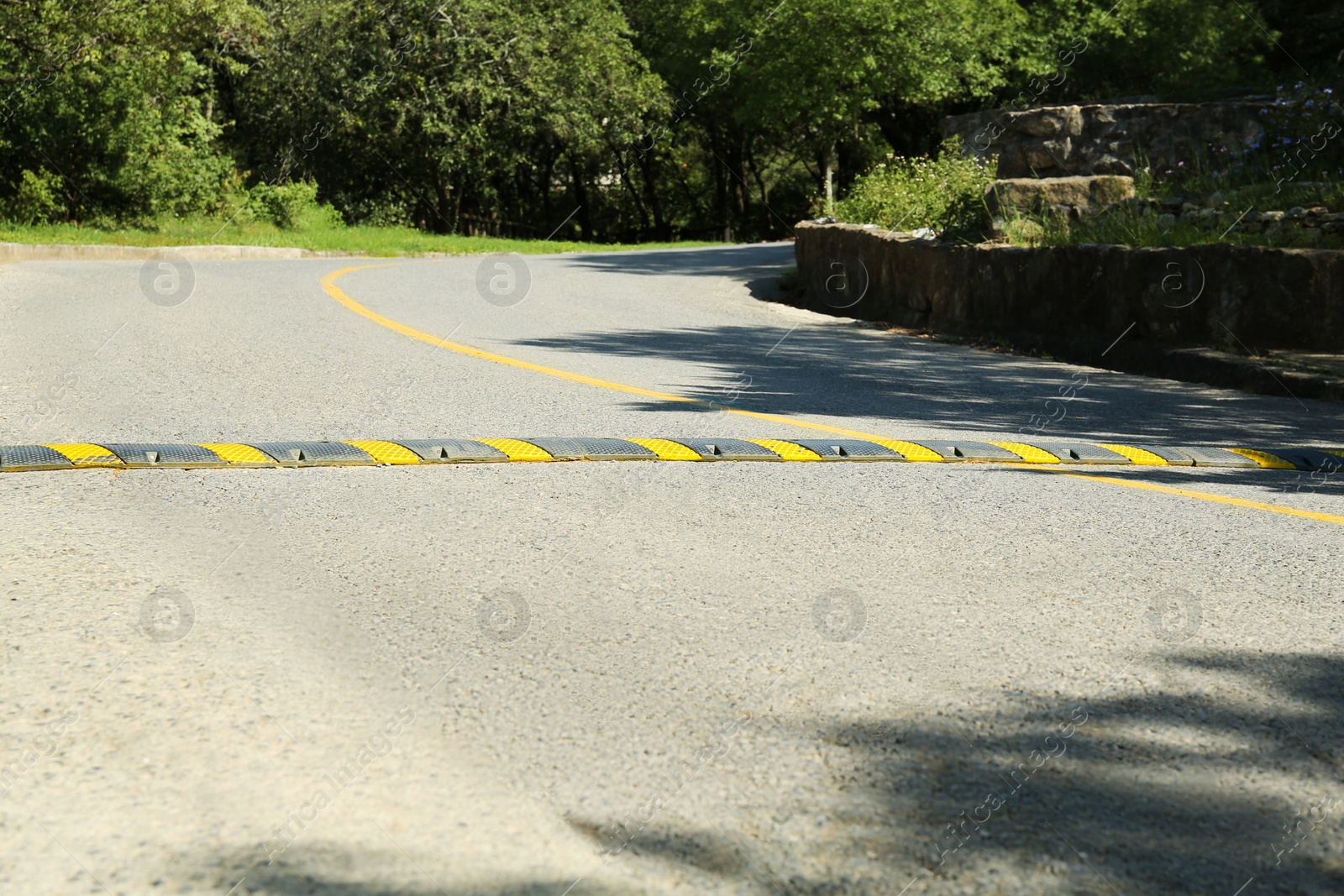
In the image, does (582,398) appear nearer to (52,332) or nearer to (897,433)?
(897,433)

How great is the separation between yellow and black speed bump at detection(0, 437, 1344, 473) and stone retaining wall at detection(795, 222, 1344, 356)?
318 cm

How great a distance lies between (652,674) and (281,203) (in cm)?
2911

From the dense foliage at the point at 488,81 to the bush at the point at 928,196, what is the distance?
442cm

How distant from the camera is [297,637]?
3.95 m

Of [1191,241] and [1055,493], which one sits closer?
[1055,493]

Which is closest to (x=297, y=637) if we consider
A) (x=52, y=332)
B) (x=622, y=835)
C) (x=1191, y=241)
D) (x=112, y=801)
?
(x=112, y=801)

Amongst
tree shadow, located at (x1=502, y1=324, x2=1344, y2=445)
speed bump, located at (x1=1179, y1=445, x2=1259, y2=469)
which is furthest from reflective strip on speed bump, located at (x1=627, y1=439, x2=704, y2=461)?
speed bump, located at (x1=1179, y1=445, x2=1259, y2=469)

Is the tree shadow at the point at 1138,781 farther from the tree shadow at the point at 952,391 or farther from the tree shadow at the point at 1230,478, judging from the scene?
the tree shadow at the point at 952,391

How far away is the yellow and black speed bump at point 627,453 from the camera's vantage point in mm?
6324

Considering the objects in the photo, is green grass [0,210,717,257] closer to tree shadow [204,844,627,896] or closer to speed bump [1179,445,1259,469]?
speed bump [1179,445,1259,469]

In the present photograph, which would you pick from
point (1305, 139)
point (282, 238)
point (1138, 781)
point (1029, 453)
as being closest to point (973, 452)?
point (1029, 453)

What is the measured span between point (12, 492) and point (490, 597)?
2549mm

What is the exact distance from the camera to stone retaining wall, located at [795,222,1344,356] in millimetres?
10312

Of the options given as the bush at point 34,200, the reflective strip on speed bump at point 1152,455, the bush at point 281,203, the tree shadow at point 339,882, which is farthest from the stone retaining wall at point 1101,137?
the bush at point 281,203
